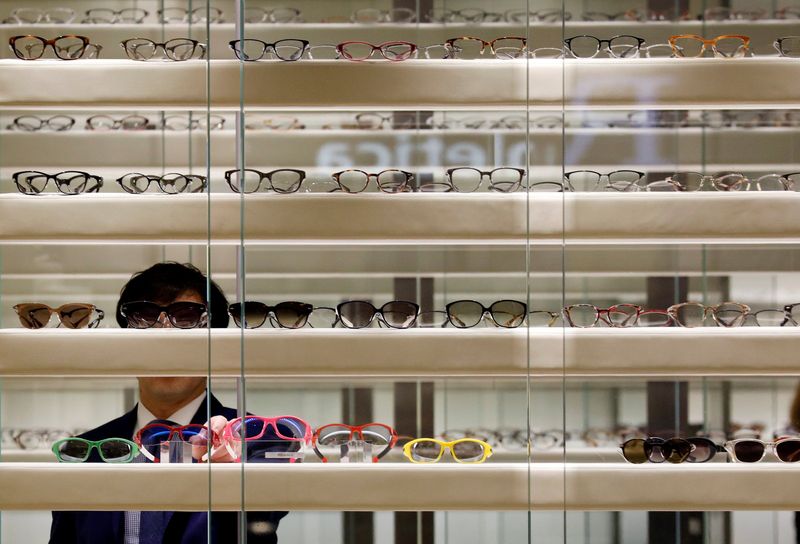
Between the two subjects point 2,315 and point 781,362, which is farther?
point 2,315

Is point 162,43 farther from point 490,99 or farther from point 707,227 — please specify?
point 707,227

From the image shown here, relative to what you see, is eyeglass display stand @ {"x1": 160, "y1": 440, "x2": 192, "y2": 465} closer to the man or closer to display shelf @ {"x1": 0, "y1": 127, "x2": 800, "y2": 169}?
the man

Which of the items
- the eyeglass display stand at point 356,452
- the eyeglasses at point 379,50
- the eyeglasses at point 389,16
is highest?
the eyeglasses at point 389,16

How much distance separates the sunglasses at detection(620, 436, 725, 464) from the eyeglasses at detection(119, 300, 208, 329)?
565mm

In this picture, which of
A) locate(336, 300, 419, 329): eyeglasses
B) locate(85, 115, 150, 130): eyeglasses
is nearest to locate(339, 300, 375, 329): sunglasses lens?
locate(336, 300, 419, 329): eyeglasses

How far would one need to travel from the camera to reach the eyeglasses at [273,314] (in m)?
0.96

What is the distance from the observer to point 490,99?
94cm

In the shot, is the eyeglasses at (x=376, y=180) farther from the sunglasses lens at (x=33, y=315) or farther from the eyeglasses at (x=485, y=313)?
the sunglasses lens at (x=33, y=315)

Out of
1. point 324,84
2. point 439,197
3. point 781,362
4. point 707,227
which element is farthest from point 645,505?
point 324,84

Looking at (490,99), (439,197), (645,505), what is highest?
(490,99)

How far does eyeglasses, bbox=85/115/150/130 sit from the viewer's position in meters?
1.11

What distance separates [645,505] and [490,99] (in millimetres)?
531

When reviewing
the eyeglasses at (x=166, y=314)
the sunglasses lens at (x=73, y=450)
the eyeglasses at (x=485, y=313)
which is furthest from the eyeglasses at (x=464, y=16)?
the sunglasses lens at (x=73, y=450)

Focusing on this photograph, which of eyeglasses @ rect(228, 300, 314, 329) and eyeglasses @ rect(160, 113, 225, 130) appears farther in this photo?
eyeglasses @ rect(160, 113, 225, 130)
